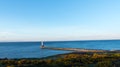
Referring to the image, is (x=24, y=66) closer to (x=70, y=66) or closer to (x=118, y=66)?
(x=70, y=66)

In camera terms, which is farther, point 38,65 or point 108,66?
point 38,65

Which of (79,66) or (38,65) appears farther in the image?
(38,65)

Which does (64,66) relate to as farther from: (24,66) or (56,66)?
(24,66)

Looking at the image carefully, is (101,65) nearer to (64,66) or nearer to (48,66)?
(64,66)

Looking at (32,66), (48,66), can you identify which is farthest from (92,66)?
(32,66)

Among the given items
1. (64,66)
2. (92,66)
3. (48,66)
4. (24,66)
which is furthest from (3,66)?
(92,66)

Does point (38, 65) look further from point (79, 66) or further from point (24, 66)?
point (79, 66)

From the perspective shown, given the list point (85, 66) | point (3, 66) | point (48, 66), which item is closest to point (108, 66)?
point (85, 66)
